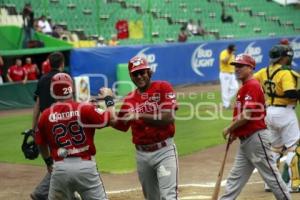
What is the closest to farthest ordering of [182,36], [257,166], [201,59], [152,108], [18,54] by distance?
[152,108] < [257,166] < [18,54] < [201,59] < [182,36]

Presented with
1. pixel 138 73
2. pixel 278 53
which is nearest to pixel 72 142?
pixel 138 73

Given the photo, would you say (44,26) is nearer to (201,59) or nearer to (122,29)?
(122,29)

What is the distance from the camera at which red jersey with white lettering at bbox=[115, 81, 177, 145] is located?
7.09 m

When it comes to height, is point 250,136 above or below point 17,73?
above

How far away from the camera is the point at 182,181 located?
10414 mm

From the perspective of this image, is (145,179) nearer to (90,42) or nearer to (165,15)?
(90,42)

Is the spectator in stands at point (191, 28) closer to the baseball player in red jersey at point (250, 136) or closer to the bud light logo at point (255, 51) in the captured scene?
the bud light logo at point (255, 51)

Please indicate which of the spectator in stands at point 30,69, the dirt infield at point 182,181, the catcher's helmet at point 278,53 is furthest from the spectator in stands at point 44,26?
the catcher's helmet at point 278,53

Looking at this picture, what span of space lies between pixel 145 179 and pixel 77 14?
22779 mm

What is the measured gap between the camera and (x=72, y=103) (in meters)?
6.56

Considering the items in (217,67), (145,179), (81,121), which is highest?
(81,121)

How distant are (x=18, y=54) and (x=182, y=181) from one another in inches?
539

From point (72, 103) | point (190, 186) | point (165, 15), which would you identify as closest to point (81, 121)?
point (72, 103)

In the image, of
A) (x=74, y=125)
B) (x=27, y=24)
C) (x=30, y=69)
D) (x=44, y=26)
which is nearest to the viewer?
(x=74, y=125)
